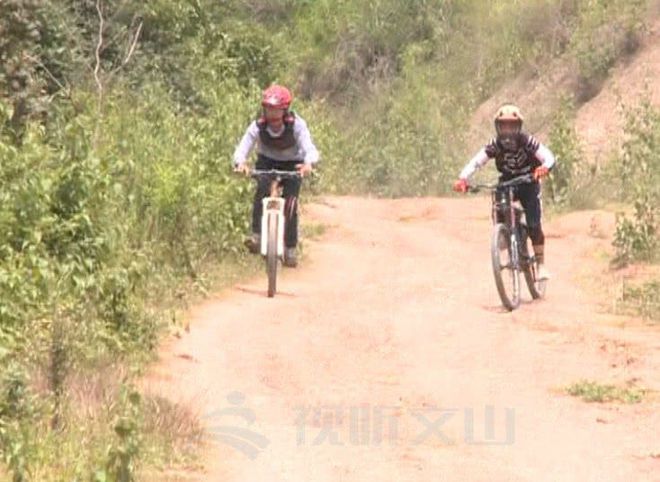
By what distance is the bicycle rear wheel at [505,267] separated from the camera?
11156 millimetres

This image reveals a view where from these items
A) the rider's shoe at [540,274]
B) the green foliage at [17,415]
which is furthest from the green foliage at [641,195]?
the green foliage at [17,415]

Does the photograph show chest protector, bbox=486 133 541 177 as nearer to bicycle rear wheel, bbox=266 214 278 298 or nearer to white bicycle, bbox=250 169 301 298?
white bicycle, bbox=250 169 301 298

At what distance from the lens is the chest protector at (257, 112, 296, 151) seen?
1227cm

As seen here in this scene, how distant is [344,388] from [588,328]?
2.61 meters

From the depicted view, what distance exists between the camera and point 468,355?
30.6ft

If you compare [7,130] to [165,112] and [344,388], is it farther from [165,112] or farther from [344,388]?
[344,388]

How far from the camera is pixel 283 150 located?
12.4 meters

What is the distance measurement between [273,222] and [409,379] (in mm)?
3592

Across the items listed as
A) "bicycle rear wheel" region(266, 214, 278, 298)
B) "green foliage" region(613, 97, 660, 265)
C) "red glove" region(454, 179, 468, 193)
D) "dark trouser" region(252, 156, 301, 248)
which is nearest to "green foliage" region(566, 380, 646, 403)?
"red glove" region(454, 179, 468, 193)

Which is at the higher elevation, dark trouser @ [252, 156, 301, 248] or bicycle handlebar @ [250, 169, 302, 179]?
bicycle handlebar @ [250, 169, 302, 179]

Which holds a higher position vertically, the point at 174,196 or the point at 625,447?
the point at 174,196

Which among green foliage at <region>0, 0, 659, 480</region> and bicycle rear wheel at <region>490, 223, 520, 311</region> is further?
bicycle rear wheel at <region>490, 223, 520, 311</region>

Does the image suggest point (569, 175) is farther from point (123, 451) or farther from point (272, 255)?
point (123, 451)

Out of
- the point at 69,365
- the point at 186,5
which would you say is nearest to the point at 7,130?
the point at 69,365
